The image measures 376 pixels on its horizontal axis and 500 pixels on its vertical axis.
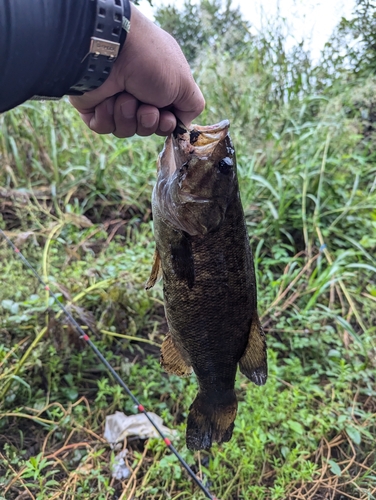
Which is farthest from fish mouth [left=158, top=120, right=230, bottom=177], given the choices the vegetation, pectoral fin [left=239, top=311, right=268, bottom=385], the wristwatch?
the vegetation

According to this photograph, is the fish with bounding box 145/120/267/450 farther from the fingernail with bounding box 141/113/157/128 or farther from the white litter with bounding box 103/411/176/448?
the white litter with bounding box 103/411/176/448

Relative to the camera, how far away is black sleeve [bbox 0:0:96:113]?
0.89 m

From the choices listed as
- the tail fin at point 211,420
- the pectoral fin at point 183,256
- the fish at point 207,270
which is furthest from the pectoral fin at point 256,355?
the pectoral fin at point 183,256

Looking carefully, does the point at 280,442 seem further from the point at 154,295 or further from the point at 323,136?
the point at 323,136

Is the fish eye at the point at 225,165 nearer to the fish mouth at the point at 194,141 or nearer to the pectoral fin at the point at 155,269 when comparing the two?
the fish mouth at the point at 194,141

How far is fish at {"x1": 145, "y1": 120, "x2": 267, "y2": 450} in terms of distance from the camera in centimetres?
120

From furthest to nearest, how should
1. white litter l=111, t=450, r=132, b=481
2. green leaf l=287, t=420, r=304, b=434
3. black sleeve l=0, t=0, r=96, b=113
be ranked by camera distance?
green leaf l=287, t=420, r=304, b=434
white litter l=111, t=450, r=132, b=481
black sleeve l=0, t=0, r=96, b=113

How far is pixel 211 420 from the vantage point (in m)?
1.41

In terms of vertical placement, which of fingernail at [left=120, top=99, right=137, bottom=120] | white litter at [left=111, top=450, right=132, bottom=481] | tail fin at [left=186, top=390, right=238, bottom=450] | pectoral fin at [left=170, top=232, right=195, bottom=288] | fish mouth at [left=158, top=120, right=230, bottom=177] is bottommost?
white litter at [left=111, top=450, right=132, bottom=481]

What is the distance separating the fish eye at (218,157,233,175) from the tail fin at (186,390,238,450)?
778mm

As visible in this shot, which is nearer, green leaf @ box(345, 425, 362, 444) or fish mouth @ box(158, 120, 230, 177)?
fish mouth @ box(158, 120, 230, 177)

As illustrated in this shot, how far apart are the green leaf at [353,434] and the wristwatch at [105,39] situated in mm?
1980

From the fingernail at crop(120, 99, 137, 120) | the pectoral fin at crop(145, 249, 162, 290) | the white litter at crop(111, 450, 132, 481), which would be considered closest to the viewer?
the fingernail at crop(120, 99, 137, 120)

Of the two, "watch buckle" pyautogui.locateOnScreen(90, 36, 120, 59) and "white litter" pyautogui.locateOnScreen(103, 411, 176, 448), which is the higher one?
"watch buckle" pyautogui.locateOnScreen(90, 36, 120, 59)
